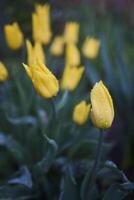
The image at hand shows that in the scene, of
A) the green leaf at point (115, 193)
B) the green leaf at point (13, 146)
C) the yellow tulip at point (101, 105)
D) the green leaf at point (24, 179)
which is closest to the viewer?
the yellow tulip at point (101, 105)

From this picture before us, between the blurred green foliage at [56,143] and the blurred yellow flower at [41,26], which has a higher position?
the blurred yellow flower at [41,26]

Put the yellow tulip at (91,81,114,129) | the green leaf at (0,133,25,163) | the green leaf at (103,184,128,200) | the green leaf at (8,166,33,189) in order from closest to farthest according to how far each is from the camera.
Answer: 1. the yellow tulip at (91,81,114,129)
2. the green leaf at (103,184,128,200)
3. the green leaf at (8,166,33,189)
4. the green leaf at (0,133,25,163)

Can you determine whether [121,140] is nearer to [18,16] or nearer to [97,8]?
[18,16]

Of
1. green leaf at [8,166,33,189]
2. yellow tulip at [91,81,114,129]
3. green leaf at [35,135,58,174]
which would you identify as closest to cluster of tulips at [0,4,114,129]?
yellow tulip at [91,81,114,129]

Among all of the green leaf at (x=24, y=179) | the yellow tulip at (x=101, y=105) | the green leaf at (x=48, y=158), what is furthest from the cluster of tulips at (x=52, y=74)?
the green leaf at (x=24, y=179)

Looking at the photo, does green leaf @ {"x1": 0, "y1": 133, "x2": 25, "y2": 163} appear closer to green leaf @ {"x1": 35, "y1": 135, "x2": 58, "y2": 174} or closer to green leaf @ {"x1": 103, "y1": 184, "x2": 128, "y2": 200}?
green leaf @ {"x1": 35, "y1": 135, "x2": 58, "y2": 174}

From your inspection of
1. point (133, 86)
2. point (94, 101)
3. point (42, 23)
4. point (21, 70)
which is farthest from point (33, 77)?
point (133, 86)

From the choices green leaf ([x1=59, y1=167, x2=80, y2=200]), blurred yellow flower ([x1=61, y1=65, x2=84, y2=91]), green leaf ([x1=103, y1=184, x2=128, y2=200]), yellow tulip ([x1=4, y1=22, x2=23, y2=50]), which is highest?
yellow tulip ([x1=4, y1=22, x2=23, y2=50])

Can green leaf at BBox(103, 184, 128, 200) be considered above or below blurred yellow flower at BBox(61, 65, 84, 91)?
below

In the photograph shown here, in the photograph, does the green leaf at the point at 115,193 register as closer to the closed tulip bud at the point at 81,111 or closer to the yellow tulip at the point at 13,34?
the closed tulip bud at the point at 81,111
